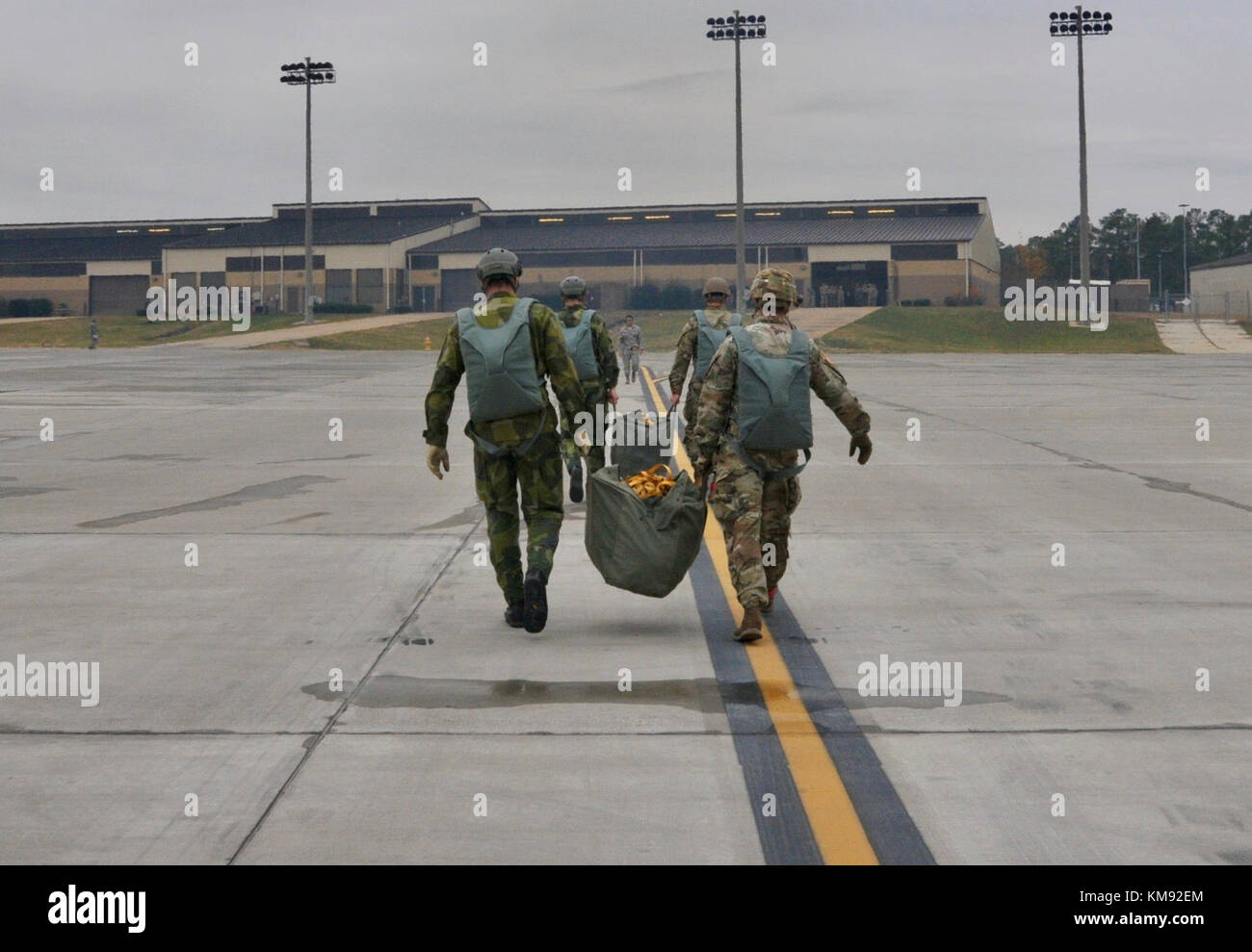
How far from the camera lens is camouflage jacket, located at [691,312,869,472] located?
27.9 feet

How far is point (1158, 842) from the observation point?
17.2ft

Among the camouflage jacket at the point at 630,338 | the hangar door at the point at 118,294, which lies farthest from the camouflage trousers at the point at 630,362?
the hangar door at the point at 118,294

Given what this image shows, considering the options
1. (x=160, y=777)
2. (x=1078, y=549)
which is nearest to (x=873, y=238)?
(x=1078, y=549)

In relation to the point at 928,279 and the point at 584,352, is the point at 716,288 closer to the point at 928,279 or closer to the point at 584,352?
the point at 584,352

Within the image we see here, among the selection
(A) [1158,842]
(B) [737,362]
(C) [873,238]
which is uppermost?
(C) [873,238]

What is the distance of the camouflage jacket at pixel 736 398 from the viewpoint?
8.50 metres

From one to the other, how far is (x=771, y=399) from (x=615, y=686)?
1807 millimetres

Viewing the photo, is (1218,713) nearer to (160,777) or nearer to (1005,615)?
(1005,615)

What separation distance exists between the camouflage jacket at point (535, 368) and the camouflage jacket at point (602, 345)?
4.79 meters

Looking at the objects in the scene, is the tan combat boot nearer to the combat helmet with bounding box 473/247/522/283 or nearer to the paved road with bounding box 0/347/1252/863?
the paved road with bounding box 0/347/1252/863

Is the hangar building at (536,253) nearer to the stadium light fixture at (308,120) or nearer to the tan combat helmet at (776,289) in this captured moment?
the stadium light fixture at (308,120)

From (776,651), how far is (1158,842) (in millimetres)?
3131

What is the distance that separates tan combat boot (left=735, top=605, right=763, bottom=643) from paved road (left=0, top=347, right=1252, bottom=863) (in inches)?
2.6

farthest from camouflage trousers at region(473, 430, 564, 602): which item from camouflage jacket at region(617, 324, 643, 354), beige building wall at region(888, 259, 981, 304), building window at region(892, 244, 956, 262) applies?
building window at region(892, 244, 956, 262)
